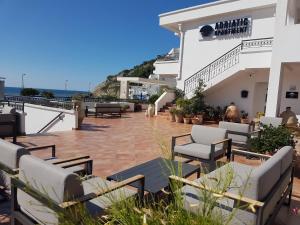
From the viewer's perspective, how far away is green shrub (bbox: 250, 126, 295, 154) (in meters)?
4.91

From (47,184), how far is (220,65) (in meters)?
12.8

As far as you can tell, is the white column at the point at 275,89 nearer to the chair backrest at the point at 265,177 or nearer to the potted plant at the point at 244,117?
the potted plant at the point at 244,117

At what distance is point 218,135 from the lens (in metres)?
5.35

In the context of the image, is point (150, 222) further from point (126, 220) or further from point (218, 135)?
point (218, 135)

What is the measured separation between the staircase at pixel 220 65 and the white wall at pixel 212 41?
140 centimetres

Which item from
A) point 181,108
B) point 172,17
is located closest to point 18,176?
point 181,108

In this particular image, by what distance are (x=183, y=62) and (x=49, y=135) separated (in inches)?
421

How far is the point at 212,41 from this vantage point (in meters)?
15.2

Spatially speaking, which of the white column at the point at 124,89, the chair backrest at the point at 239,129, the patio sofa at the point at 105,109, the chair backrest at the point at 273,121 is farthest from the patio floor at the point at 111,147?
the white column at the point at 124,89

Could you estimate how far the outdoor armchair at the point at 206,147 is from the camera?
476cm

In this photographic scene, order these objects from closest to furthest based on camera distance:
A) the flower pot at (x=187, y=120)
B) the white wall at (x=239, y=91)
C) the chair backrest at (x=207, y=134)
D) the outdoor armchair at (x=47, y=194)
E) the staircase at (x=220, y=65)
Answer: the outdoor armchair at (x=47, y=194)
the chair backrest at (x=207, y=134)
the staircase at (x=220, y=65)
the flower pot at (x=187, y=120)
the white wall at (x=239, y=91)

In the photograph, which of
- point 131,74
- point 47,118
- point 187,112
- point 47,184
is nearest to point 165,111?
point 187,112

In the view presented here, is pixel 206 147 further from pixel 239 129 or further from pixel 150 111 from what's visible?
pixel 150 111

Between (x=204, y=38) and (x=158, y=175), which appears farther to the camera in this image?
(x=204, y=38)
